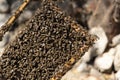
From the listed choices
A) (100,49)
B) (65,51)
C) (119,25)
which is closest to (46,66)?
(65,51)

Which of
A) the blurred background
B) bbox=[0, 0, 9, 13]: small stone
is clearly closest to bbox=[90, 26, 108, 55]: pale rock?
the blurred background

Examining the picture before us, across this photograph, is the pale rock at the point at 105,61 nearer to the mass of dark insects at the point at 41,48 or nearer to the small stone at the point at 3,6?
the mass of dark insects at the point at 41,48

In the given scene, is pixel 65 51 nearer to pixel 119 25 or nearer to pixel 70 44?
pixel 70 44

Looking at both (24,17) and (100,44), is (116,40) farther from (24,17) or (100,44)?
(24,17)

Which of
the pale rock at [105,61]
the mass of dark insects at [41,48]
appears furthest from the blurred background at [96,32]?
the mass of dark insects at [41,48]

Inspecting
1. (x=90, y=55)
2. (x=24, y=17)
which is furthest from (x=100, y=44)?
(x=24, y=17)
